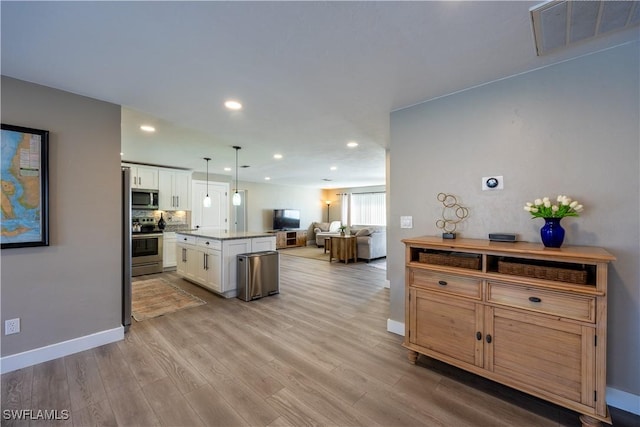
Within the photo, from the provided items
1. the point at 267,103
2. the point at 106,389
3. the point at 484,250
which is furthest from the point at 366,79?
the point at 106,389

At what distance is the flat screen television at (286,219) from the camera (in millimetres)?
10070

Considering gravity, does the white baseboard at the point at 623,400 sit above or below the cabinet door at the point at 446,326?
below

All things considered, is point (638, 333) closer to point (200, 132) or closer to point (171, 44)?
point (171, 44)

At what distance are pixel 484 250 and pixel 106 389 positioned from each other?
2953 mm

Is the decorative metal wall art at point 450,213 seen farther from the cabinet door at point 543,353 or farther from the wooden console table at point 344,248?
the wooden console table at point 344,248

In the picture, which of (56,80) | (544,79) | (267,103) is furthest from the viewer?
(267,103)

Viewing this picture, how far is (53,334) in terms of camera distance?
237 centimetres

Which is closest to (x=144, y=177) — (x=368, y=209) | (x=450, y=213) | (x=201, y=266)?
(x=201, y=266)

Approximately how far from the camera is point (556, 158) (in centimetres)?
204

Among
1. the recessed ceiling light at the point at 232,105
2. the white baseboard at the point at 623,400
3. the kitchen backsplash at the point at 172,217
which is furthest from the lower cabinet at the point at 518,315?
the kitchen backsplash at the point at 172,217

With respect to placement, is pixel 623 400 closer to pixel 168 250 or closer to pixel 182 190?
pixel 168 250

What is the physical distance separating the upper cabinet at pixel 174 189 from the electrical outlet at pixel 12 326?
4.11 metres

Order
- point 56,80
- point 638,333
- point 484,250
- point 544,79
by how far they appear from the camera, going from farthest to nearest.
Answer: point 56,80 → point 544,79 → point 484,250 → point 638,333

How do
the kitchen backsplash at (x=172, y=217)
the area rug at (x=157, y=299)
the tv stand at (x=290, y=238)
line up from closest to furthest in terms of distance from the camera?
the area rug at (x=157, y=299)
the kitchen backsplash at (x=172, y=217)
the tv stand at (x=290, y=238)
